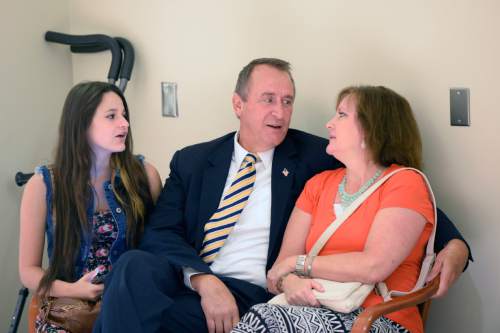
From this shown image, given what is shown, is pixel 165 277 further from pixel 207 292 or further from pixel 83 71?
pixel 83 71

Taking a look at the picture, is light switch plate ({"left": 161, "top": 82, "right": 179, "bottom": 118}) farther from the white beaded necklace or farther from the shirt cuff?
the white beaded necklace

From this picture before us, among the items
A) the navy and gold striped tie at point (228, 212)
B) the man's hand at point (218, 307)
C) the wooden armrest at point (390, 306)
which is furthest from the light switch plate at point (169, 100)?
the wooden armrest at point (390, 306)

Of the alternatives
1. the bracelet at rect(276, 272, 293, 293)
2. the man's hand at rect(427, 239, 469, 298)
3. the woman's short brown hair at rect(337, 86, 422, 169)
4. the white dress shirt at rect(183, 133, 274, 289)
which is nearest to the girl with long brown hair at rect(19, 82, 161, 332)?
the white dress shirt at rect(183, 133, 274, 289)

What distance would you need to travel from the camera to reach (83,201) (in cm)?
233

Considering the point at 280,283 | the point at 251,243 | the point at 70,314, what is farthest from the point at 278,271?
the point at 70,314

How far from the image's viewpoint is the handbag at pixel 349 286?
71.8 inches

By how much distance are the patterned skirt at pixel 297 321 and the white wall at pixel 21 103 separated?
1.70 m

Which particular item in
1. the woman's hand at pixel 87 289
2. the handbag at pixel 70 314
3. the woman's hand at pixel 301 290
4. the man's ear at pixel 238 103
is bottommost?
the handbag at pixel 70 314

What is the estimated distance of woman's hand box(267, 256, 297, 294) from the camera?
2041 mm

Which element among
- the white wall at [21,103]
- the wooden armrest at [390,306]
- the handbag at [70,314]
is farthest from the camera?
the white wall at [21,103]

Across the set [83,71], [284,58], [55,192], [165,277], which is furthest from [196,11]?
[165,277]

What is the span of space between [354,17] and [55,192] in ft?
4.26

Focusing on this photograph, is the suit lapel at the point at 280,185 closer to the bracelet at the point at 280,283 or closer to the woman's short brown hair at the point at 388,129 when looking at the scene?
the bracelet at the point at 280,283

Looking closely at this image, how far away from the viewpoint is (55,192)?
2.33 metres
